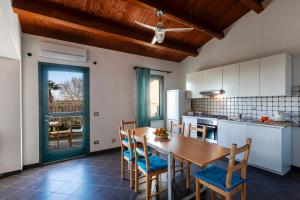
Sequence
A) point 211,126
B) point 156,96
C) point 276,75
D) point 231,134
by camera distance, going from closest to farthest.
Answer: point 276,75
point 231,134
point 211,126
point 156,96

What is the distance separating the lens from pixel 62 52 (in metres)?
3.39

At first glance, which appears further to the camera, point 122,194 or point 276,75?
point 276,75

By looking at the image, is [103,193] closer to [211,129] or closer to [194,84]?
[211,129]

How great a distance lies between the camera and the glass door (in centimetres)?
332

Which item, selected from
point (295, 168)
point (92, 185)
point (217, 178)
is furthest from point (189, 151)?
point (295, 168)

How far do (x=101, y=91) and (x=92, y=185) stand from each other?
7.14 ft

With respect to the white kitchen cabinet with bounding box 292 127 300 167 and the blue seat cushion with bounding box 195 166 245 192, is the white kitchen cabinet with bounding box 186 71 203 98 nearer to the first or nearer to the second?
Answer: the white kitchen cabinet with bounding box 292 127 300 167

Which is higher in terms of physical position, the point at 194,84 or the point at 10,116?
the point at 194,84

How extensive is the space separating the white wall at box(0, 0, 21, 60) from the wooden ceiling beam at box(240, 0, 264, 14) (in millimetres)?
3615

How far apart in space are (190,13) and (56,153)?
4.18 m

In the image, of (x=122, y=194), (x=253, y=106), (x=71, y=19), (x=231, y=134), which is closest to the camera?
(x=122, y=194)

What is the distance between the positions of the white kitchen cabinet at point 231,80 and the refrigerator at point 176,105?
1265 millimetres

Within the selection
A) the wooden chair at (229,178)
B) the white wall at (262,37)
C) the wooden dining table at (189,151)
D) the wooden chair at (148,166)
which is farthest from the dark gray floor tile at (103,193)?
the white wall at (262,37)

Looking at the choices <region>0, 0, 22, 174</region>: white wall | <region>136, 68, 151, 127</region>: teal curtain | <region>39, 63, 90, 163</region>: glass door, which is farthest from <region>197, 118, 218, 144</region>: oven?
<region>0, 0, 22, 174</region>: white wall
